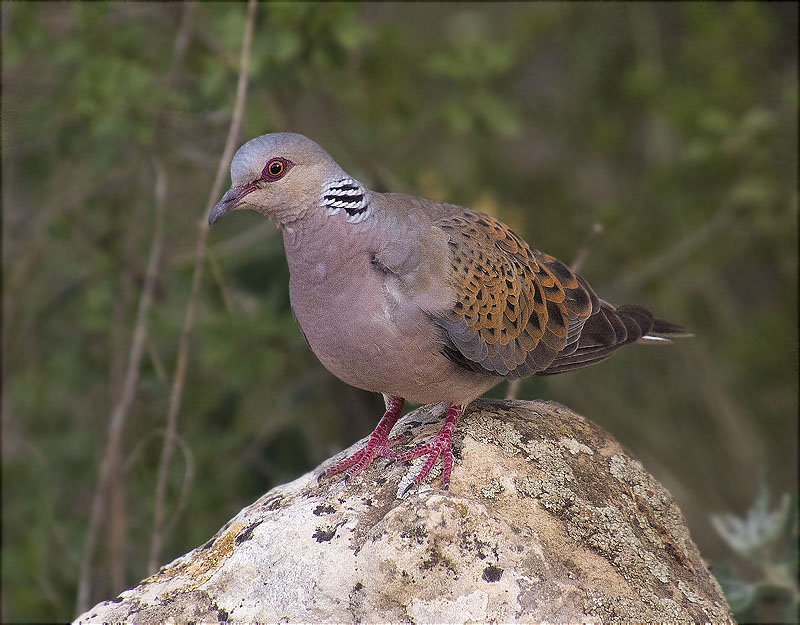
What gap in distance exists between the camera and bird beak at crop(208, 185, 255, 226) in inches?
138

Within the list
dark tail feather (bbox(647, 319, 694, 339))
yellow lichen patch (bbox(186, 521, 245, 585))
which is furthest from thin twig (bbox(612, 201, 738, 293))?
yellow lichen patch (bbox(186, 521, 245, 585))

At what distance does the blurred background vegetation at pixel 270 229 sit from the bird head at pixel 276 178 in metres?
Answer: 1.41

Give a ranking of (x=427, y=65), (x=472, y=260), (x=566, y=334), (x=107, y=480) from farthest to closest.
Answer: (x=427, y=65) → (x=107, y=480) → (x=566, y=334) → (x=472, y=260)

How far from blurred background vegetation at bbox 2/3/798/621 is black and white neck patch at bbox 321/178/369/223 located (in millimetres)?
1461

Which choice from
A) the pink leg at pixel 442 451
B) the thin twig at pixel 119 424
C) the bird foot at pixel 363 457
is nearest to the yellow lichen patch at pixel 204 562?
the bird foot at pixel 363 457

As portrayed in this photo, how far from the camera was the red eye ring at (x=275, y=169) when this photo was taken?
3506 mm

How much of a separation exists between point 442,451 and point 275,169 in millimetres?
1188

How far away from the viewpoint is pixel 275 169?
3520 millimetres

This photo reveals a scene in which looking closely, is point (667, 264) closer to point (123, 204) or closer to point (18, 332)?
point (123, 204)

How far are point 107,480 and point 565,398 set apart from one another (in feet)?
10.1

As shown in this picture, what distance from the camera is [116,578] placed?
5094 mm

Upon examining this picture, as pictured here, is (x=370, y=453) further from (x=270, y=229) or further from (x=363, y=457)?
(x=270, y=229)

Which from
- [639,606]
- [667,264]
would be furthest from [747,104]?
[639,606]

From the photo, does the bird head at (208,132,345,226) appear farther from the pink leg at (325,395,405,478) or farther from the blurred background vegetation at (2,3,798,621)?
the blurred background vegetation at (2,3,798,621)
